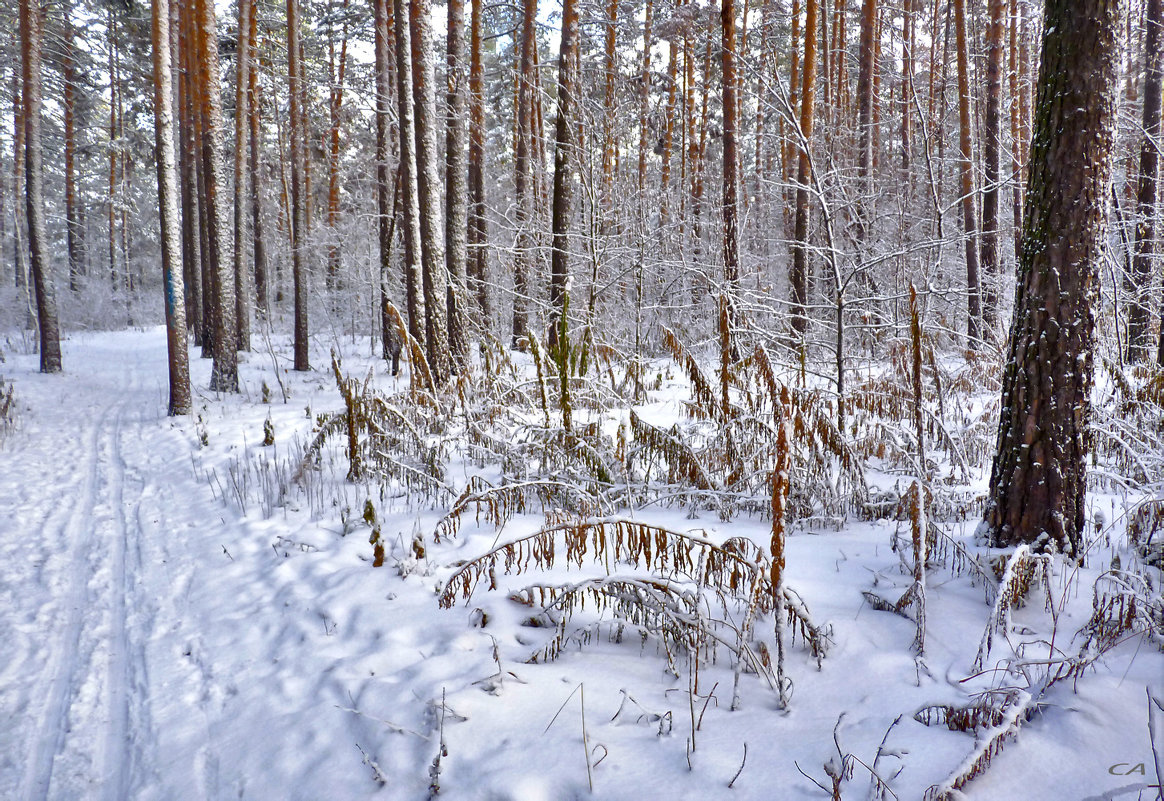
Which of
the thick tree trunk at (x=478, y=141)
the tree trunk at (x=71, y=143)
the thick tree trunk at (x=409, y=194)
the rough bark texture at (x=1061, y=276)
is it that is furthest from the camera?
the tree trunk at (x=71, y=143)

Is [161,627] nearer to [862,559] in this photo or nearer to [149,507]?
[149,507]

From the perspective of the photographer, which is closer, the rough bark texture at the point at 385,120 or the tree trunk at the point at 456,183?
the tree trunk at the point at 456,183

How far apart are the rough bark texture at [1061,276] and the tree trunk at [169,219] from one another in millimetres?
10265

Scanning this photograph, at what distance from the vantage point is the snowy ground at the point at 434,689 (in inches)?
82.9

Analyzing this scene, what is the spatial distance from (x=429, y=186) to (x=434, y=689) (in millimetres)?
8021

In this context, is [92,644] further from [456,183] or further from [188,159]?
[188,159]

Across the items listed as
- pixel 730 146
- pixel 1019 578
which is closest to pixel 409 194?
pixel 730 146

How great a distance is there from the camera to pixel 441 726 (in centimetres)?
225

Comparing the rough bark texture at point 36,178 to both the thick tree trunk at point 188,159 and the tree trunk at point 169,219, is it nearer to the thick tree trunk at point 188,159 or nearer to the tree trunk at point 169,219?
the thick tree trunk at point 188,159

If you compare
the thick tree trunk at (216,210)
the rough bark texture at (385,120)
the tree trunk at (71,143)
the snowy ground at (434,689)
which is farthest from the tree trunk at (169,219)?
the tree trunk at (71,143)

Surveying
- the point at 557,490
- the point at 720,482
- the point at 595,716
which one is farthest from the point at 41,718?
the point at 720,482

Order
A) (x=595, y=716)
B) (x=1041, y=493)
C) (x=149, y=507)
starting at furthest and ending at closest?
(x=149, y=507)
(x=1041, y=493)
(x=595, y=716)

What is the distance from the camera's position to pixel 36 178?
1320cm

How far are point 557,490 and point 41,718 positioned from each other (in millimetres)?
2863
